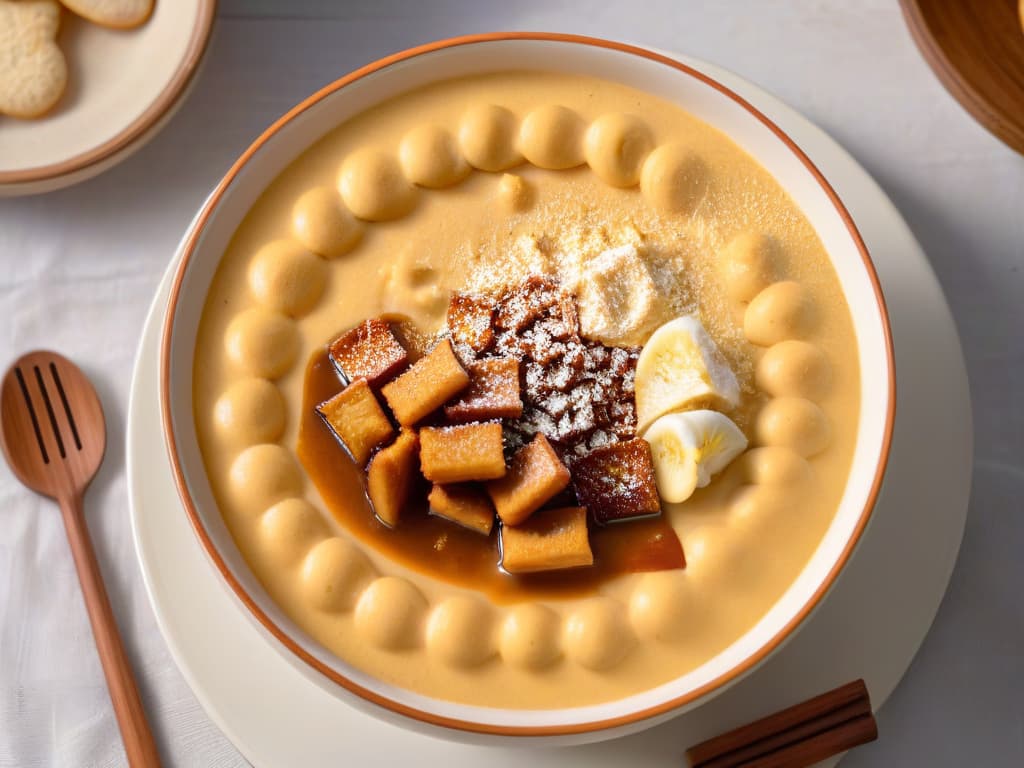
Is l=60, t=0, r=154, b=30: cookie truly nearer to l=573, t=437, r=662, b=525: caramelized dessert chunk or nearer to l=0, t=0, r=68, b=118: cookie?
l=0, t=0, r=68, b=118: cookie

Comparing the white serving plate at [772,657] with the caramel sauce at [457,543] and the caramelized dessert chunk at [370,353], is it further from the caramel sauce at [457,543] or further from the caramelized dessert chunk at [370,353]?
the caramelized dessert chunk at [370,353]

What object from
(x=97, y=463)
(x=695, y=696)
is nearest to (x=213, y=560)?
(x=97, y=463)

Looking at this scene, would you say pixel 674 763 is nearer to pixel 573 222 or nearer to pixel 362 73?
pixel 573 222

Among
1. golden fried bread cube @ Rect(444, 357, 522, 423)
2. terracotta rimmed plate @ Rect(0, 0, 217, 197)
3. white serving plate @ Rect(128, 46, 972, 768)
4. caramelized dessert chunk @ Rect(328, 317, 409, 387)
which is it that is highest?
terracotta rimmed plate @ Rect(0, 0, 217, 197)

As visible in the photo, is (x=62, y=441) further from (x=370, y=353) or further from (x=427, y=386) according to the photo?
(x=427, y=386)

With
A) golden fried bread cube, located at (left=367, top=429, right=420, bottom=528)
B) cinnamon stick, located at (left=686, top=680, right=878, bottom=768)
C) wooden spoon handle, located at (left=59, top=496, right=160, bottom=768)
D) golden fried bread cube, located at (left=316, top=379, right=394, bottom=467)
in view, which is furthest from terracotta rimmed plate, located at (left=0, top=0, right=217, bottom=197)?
cinnamon stick, located at (left=686, top=680, right=878, bottom=768)

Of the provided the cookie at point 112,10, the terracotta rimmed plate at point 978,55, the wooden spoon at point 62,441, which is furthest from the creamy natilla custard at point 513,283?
the cookie at point 112,10
